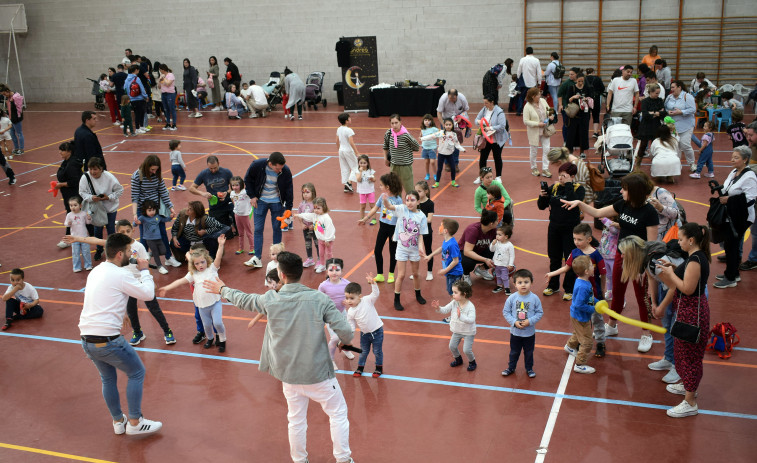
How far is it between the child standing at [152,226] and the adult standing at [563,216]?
639 centimetres

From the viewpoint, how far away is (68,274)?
12.0 metres

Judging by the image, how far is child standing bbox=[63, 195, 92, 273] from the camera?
38.5 ft

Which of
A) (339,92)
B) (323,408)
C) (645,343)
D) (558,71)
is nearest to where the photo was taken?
(323,408)

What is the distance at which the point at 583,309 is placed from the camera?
7.79m

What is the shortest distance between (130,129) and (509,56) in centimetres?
1394

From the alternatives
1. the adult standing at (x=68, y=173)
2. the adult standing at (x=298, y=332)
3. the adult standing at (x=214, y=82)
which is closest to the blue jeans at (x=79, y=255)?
the adult standing at (x=68, y=173)

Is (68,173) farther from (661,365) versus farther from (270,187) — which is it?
(661,365)

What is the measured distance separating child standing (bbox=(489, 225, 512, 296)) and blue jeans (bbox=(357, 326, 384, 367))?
2.74 meters

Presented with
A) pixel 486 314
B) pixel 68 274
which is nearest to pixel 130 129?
pixel 68 274

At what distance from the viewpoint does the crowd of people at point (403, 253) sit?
20.4 feet

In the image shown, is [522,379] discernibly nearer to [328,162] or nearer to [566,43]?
[328,162]

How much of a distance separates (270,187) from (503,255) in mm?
4055

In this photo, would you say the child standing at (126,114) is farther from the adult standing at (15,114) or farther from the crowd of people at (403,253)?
the crowd of people at (403,253)

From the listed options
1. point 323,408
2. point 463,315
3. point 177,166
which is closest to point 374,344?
point 463,315
